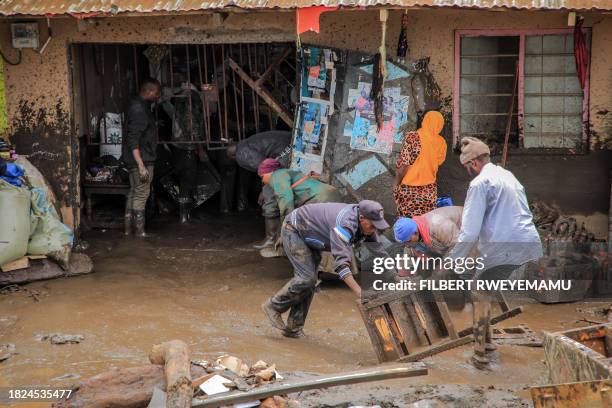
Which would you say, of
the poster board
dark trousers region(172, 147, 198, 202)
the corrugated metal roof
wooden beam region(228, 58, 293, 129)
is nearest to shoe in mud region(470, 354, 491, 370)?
the corrugated metal roof

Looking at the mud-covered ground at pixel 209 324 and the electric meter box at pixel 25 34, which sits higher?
the electric meter box at pixel 25 34

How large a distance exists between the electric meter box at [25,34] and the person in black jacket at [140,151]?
58.0 inches

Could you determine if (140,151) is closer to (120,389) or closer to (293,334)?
(293,334)

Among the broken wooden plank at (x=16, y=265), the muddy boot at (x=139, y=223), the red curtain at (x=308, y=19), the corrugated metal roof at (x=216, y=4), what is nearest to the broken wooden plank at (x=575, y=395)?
the corrugated metal roof at (x=216, y=4)

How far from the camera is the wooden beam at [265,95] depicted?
11.1m

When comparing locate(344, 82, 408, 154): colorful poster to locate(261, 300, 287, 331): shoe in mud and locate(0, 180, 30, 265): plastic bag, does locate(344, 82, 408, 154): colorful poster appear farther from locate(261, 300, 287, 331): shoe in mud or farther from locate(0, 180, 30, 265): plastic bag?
locate(0, 180, 30, 265): plastic bag

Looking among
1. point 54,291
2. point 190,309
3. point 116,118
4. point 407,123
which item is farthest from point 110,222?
point 407,123

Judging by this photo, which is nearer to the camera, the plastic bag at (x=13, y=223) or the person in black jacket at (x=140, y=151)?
the plastic bag at (x=13, y=223)

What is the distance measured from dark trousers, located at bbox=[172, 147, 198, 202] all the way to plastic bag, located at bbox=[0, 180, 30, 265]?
10.7 ft

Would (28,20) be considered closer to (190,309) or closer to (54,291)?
(54,291)

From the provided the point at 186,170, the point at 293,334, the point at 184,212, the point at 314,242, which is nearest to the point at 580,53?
the point at 314,242

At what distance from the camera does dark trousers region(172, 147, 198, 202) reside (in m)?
12.5

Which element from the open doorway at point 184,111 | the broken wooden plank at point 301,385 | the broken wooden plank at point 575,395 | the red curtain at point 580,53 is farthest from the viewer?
the open doorway at point 184,111

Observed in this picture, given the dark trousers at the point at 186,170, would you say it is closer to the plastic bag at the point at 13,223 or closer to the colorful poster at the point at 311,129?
the colorful poster at the point at 311,129
